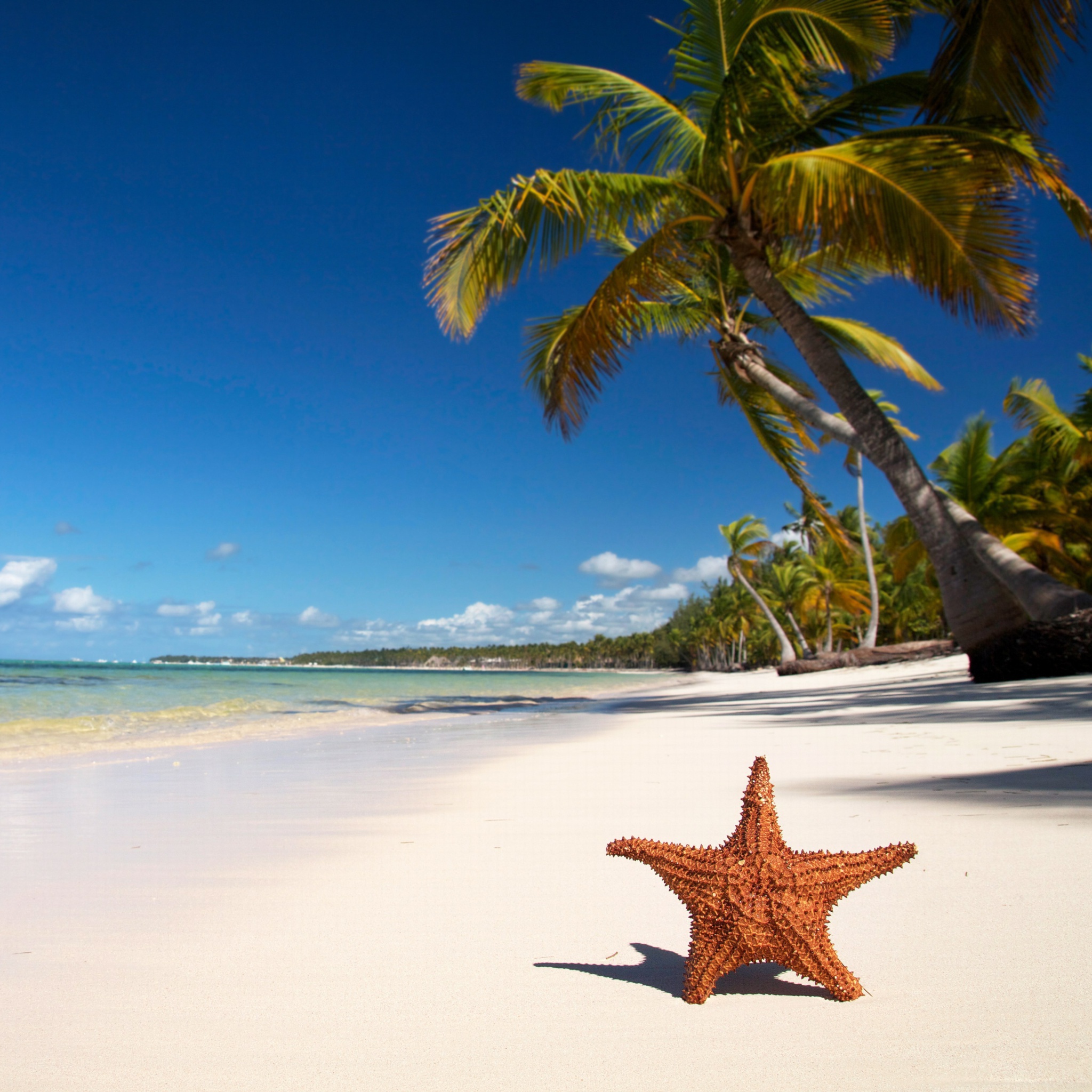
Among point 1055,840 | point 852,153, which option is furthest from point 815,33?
point 1055,840

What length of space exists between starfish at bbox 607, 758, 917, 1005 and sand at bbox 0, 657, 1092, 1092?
0.09 m

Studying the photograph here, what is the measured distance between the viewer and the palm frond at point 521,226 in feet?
31.3

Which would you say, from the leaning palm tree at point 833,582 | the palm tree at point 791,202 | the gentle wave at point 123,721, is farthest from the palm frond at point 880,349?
the leaning palm tree at point 833,582

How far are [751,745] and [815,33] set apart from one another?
341 inches

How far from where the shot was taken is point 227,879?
9.21 ft

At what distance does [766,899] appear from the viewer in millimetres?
1552

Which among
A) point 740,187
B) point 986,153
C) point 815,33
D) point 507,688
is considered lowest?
point 507,688

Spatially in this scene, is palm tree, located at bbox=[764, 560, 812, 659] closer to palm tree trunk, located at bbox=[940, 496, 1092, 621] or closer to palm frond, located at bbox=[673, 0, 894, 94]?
palm tree trunk, located at bbox=[940, 496, 1092, 621]

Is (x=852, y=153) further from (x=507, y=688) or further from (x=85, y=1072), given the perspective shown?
(x=507, y=688)

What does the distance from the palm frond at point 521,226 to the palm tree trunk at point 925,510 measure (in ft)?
8.74

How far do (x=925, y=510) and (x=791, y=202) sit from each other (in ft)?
13.7

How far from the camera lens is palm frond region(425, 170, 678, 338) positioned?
31.3 feet

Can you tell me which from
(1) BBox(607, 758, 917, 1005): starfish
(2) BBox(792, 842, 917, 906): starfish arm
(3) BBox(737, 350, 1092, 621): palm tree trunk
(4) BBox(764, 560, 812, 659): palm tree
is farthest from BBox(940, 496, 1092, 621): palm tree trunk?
(4) BBox(764, 560, 812, 659): palm tree

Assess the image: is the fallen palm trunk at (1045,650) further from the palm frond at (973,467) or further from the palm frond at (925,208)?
the palm frond at (973,467)
